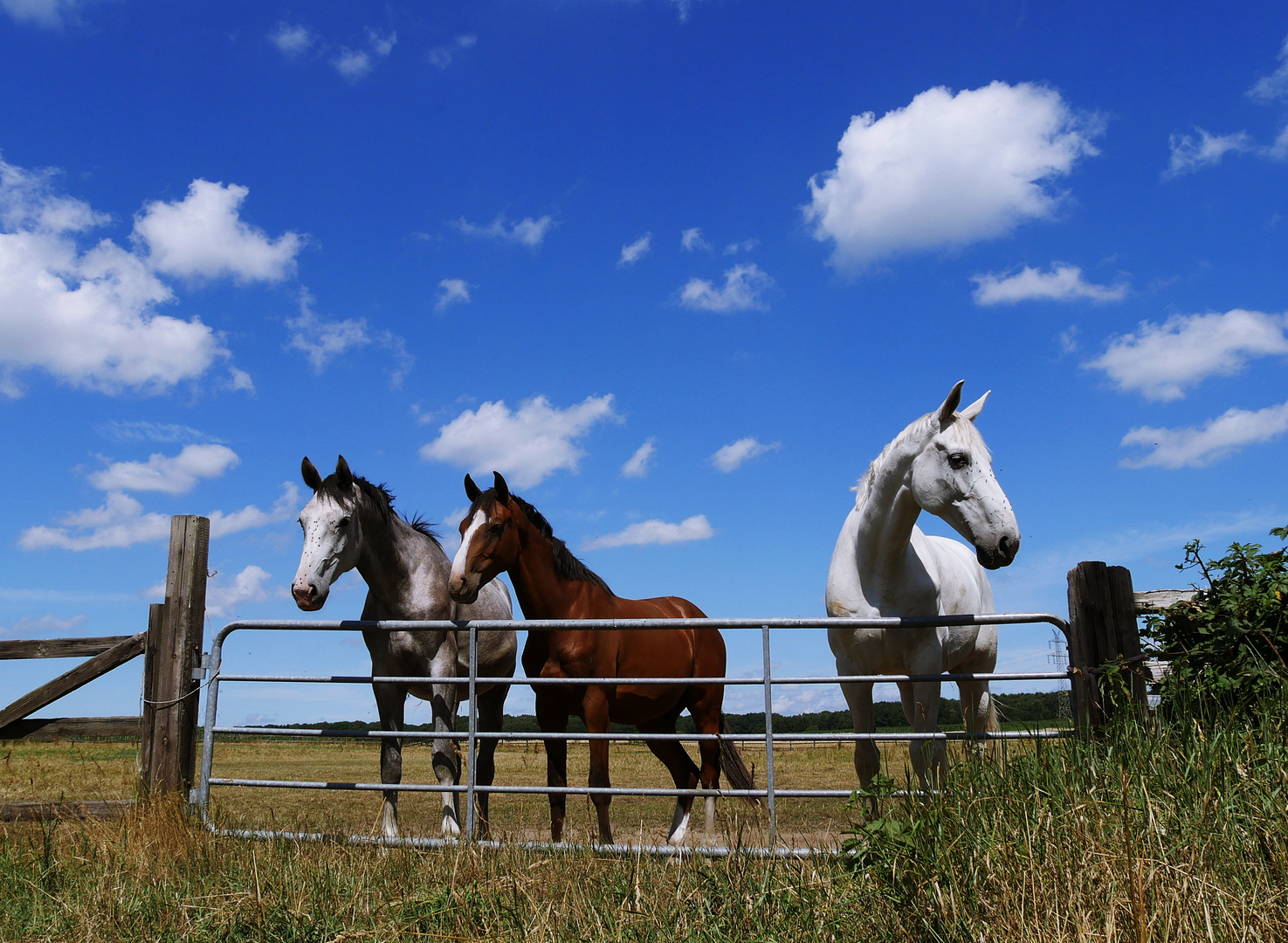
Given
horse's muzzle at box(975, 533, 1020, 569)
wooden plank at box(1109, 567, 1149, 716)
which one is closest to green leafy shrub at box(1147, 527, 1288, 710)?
wooden plank at box(1109, 567, 1149, 716)

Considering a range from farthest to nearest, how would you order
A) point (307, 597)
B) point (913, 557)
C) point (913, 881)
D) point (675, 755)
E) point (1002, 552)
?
point (675, 755) → point (307, 597) → point (913, 557) → point (1002, 552) → point (913, 881)

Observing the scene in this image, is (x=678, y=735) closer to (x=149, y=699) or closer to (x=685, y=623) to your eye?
(x=685, y=623)

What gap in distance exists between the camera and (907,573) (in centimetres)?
532

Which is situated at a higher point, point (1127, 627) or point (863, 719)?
point (1127, 627)

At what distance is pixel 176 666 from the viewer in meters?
5.95

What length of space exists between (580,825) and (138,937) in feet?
12.9

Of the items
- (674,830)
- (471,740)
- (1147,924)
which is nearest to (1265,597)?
(1147,924)

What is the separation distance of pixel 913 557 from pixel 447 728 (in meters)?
3.29

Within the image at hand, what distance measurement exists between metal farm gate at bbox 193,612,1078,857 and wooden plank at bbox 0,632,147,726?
857mm

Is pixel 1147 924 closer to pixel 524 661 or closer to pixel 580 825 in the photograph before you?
pixel 524 661

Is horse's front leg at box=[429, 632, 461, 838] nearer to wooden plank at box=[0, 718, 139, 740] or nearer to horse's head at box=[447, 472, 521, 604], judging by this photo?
horse's head at box=[447, 472, 521, 604]

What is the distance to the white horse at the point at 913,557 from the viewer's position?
16.0 ft

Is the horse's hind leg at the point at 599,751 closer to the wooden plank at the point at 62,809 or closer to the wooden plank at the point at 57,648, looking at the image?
the wooden plank at the point at 62,809

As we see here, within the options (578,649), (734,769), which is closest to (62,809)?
(578,649)
